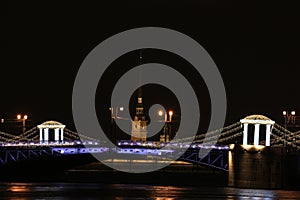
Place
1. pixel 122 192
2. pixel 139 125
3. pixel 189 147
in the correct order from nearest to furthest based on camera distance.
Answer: pixel 122 192 → pixel 189 147 → pixel 139 125

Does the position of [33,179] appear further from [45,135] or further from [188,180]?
[45,135]

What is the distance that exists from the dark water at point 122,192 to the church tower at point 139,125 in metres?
50.4

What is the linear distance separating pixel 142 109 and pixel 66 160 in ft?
224

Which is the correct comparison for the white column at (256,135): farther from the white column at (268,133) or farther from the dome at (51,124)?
the dome at (51,124)

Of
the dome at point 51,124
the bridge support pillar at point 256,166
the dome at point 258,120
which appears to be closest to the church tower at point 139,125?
the dome at point 51,124

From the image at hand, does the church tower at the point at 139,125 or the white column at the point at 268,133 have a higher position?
the church tower at the point at 139,125

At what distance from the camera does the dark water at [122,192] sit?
212 feet

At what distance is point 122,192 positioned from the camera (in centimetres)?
6894

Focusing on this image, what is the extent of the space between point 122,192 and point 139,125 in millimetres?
71106

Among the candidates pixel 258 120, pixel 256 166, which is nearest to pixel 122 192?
pixel 256 166

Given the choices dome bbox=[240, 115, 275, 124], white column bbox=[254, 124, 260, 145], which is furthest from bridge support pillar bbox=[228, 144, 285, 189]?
dome bbox=[240, 115, 275, 124]

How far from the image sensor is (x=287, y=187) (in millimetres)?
75125

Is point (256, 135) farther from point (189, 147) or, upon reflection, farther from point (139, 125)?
point (139, 125)

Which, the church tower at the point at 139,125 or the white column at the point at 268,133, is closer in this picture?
the white column at the point at 268,133
